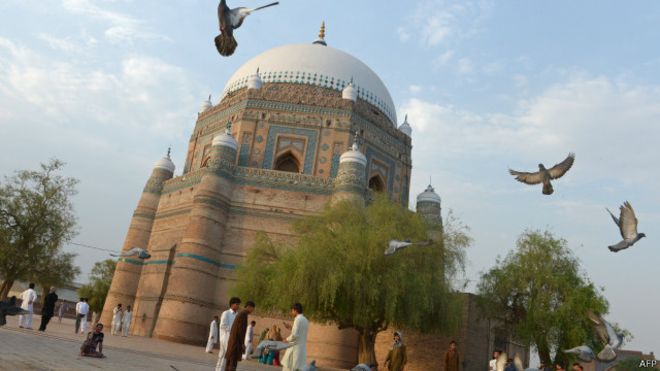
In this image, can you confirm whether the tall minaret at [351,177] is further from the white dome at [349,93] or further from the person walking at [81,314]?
the person walking at [81,314]

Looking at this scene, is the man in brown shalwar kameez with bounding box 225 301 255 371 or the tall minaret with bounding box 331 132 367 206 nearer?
the man in brown shalwar kameez with bounding box 225 301 255 371

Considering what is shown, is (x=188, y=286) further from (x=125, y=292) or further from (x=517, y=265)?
(x=517, y=265)

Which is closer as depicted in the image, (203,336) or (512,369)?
(512,369)

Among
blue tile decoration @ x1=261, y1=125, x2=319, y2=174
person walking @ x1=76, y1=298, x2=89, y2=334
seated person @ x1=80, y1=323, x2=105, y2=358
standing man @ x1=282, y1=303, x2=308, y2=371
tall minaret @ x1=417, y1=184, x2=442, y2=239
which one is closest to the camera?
standing man @ x1=282, y1=303, x2=308, y2=371

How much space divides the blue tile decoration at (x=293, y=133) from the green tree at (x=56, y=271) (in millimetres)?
9473

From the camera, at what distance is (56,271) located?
24.3 metres

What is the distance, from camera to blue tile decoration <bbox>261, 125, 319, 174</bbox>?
23.5 metres

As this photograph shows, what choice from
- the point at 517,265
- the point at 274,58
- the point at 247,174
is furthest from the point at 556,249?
the point at 274,58

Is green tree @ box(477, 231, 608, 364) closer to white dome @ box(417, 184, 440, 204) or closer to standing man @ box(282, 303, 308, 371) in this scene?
white dome @ box(417, 184, 440, 204)

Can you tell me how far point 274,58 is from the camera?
26.9m

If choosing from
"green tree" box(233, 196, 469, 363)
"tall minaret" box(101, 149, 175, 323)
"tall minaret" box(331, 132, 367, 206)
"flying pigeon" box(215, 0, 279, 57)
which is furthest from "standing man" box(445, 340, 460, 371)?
"tall minaret" box(101, 149, 175, 323)

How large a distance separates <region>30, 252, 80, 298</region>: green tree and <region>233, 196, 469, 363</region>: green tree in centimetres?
1231

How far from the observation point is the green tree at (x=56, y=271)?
2359 cm

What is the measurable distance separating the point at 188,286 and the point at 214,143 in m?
5.73
